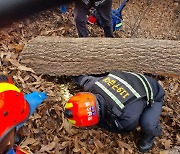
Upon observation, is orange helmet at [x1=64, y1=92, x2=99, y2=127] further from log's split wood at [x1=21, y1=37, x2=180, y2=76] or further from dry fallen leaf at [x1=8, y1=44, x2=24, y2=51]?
dry fallen leaf at [x1=8, y1=44, x2=24, y2=51]

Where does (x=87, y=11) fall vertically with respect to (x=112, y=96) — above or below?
above

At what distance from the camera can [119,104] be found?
2.73 metres

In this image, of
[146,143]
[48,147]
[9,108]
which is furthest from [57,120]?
[9,108]

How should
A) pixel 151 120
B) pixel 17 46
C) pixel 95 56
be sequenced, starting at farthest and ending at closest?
pixel 17 46 → pixel 95 56 → pixel 151 120

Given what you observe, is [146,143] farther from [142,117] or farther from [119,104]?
[119,104]

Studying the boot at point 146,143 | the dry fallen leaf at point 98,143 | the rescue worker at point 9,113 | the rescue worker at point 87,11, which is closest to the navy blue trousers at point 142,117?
the boot at point 146,143

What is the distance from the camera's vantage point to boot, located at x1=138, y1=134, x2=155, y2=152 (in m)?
3.22

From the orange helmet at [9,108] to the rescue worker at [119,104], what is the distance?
0.72m

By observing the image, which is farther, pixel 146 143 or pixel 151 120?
pixel 146 143

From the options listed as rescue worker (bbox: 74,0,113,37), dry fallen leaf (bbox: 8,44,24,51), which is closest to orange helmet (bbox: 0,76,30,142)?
dry fallen leaf (bbox: 8,44,24,51)

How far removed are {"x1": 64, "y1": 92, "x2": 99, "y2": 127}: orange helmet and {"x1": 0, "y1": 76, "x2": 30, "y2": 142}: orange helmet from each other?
0.68 m

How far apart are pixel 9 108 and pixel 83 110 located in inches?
34.5

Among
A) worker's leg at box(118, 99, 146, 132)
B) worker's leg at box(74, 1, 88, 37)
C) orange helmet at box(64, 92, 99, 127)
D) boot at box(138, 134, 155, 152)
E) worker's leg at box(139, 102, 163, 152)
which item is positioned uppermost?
worker's leg at box(74, 1, 88, 37)

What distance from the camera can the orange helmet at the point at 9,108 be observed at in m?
1.84
